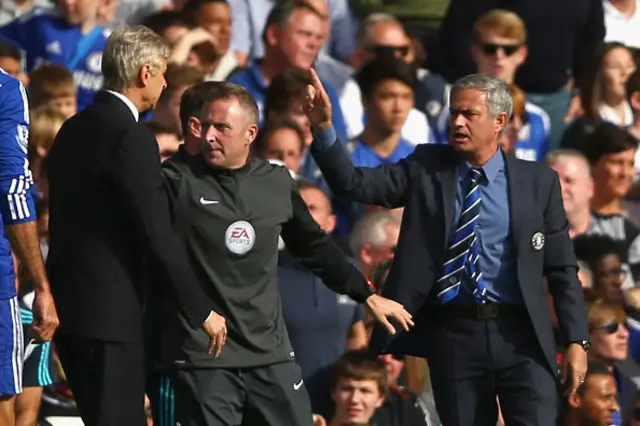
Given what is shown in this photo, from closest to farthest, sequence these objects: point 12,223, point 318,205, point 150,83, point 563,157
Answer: point 12,223 < point 150,83 < point 318,205 < point 563,157

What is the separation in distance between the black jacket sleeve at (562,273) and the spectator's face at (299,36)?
4.31m

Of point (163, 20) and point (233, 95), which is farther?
point (163, 20)

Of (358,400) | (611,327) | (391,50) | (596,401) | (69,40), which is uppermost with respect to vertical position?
(69,40)

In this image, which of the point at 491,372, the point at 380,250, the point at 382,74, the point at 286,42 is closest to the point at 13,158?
the point at 491,372

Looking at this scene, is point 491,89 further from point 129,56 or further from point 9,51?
point 9,51

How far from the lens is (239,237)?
23.1 ft

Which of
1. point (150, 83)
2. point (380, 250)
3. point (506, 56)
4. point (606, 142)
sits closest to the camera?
point (150, 83)

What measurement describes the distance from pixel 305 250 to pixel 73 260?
1.10 metres

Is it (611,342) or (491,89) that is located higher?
(491,89)

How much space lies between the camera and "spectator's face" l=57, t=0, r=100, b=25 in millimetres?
11797

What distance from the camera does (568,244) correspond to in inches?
309

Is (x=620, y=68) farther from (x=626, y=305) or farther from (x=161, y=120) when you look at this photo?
(x=161, y=120)

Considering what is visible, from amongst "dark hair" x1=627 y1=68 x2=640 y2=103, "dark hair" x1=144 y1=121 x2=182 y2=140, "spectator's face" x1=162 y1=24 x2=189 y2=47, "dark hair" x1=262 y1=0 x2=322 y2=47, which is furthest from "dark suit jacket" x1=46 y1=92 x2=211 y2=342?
"dark hair" x1=627 y1=68 x2=640 y2=103

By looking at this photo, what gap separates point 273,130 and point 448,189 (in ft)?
10.5
